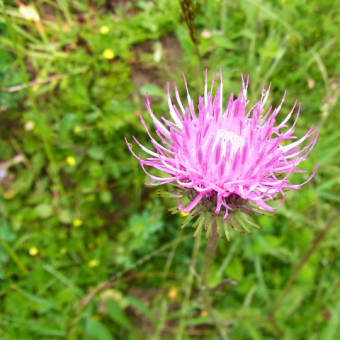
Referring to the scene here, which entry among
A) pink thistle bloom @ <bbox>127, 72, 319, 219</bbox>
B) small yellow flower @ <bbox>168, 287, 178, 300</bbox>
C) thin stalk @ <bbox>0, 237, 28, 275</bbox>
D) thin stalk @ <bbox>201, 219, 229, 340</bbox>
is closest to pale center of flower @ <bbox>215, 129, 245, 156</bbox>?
pink thistle bloom @ <bbox>127, 72, 319, 219</bbox>

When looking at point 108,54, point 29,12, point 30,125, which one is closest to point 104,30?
point 108,54

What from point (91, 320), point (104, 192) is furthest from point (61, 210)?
point (91, 320)

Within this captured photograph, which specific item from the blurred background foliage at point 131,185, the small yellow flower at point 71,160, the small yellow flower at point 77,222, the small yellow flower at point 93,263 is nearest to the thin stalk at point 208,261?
the blurred background foliage at point 131,185

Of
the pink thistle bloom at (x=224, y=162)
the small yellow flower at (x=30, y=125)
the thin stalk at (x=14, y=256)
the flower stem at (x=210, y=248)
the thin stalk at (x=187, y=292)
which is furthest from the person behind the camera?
the small yellow flower at (x=30, y=125)

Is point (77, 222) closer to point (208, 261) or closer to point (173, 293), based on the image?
point (173, 293)

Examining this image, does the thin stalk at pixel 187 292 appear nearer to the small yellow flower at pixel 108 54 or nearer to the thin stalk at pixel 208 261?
the thin stalk at pixel 208 261

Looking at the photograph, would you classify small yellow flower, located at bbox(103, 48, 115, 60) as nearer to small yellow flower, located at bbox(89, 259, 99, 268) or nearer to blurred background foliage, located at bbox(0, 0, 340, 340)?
blurred background foliage, located at bbox(0, 0, 340, 340)
